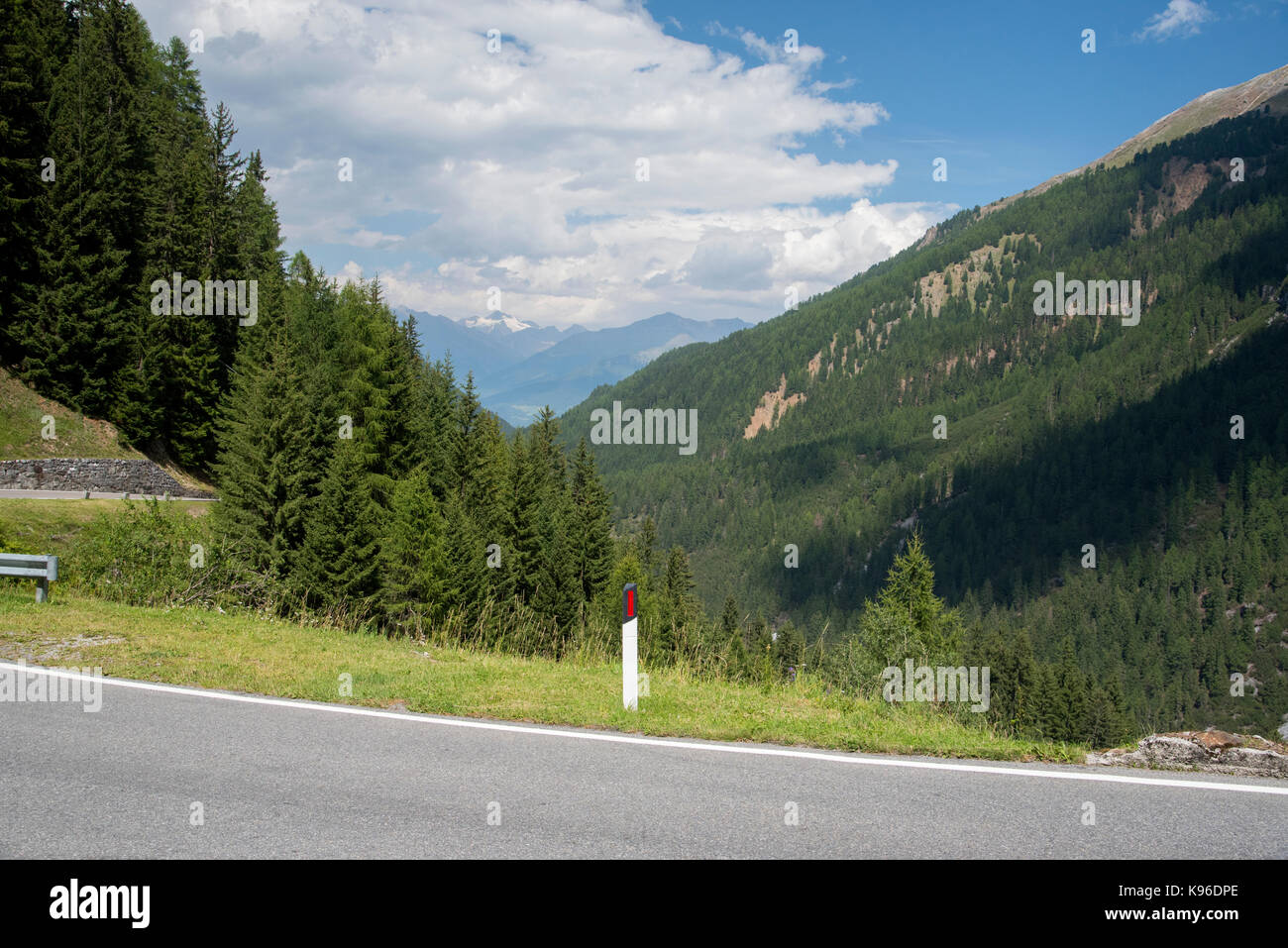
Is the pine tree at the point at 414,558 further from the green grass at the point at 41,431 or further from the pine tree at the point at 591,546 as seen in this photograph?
the green grass at the point at 41,431

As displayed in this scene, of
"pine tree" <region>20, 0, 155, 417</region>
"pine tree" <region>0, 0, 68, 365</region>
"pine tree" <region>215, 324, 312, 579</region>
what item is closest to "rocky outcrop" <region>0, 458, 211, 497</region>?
"pine tree" <region>215, 324, 312, 579</region>

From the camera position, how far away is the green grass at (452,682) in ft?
24.6

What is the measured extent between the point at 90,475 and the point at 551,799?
35.9 m

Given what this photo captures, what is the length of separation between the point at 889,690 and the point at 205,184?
1832 inches

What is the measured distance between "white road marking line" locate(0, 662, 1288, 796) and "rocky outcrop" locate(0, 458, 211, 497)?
80.8 feet

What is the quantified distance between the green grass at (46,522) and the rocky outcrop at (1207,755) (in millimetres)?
22799

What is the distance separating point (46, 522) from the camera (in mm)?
23969

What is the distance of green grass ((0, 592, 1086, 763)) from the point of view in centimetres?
750

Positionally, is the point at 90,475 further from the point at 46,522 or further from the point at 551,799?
the point at 551,799

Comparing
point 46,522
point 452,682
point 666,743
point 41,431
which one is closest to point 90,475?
point 41,431

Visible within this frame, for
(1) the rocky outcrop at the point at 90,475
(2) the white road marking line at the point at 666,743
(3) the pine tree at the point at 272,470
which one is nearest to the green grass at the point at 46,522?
(1) the rocky outcrop at the point at 90,475

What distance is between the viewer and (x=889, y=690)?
32.3 feet

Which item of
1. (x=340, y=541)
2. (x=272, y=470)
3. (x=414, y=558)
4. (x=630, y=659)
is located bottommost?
(x=414, y=558)
